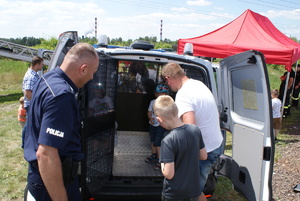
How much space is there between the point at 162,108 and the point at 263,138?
3.63 feet

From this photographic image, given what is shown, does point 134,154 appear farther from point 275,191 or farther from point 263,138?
point 263,138

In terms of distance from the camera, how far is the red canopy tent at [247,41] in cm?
701

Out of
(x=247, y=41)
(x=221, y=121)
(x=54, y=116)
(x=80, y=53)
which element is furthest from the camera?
(x=247, y=41)

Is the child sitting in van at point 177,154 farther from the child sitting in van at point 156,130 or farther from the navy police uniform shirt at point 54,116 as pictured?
the child sitting in van at point 156,130

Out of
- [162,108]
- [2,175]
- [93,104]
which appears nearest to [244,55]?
[162,108]

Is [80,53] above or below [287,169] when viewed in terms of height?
above

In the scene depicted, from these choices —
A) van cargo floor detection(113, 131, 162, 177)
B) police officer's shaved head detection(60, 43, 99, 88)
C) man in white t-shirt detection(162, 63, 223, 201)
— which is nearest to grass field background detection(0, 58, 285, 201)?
van cargo floor detection(113, 131, 162, 177)

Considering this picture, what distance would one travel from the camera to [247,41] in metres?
7.67

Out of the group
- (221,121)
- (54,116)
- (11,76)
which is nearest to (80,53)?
(54,116)

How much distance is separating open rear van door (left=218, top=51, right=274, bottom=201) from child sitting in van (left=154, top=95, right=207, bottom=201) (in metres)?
0.69

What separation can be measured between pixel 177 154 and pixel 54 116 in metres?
1.11

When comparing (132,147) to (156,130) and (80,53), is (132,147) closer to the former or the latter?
(156,130)

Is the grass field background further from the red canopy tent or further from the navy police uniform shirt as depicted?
the navy police uniform shirt

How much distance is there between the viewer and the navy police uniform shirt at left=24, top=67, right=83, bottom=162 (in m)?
1.74
